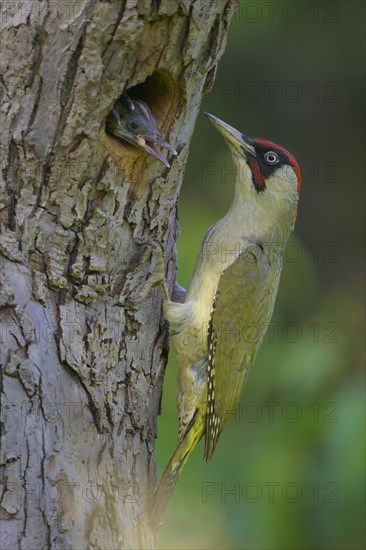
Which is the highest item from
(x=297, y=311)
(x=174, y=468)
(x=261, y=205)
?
(x=261, y=205)

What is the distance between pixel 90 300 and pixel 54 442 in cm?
60

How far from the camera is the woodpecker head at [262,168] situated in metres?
4.98

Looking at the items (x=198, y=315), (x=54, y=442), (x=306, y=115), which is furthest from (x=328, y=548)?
(x=306, y=115)

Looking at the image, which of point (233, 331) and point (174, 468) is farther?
point (233, 331)

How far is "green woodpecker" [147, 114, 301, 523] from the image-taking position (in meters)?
4.67

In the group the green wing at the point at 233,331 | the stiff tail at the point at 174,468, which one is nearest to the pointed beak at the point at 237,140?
the green wing at the point at 233,331

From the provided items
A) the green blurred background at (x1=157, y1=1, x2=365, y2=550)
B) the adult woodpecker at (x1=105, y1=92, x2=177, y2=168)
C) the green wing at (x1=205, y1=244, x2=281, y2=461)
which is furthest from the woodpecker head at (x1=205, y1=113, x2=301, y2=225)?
the adult woodpecker at (x1=105, y1=92, x2=177, y2=168)

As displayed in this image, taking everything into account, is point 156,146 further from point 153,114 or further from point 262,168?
point 262,168

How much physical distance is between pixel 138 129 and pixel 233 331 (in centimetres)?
143

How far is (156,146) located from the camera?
3846mm

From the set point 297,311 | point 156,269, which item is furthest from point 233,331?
point 297,311

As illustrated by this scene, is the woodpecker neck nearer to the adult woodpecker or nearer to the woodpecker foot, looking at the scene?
the woodpecker foot

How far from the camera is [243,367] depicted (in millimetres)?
4859

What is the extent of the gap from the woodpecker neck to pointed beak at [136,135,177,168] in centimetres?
122
